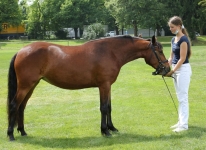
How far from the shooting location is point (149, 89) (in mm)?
13219

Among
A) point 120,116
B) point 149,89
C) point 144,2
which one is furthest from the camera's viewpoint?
point 144,2

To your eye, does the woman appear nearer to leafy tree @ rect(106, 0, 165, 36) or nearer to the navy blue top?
the navy blue top

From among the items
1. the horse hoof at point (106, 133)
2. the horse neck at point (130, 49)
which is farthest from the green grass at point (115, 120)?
the horse neck at point (130, 49)

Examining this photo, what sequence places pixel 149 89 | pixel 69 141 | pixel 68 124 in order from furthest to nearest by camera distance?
pixel 149 89 < pixel 68 124 < pixel 69 141

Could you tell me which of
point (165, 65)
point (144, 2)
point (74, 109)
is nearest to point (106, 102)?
point (165, 65)

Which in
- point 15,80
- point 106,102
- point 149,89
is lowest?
point 149,89

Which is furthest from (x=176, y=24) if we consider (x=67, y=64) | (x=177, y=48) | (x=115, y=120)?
(x=115, y=120)

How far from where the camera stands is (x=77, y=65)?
22.7 feet

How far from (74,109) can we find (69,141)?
10.7ft

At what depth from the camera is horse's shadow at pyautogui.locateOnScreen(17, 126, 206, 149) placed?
21.4ft

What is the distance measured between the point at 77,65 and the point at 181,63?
2098 millimetres

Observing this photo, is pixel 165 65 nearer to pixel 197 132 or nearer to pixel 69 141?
pixel 197 132

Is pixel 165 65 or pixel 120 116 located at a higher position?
pixel 165 65

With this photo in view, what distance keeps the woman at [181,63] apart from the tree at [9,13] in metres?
62.0
